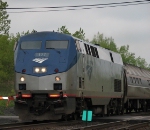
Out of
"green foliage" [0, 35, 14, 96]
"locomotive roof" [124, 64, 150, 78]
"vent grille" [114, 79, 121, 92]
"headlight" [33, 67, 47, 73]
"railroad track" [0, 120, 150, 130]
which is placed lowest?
"railroad track" [0, 120, 150, 130]

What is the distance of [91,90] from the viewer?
2311 cm

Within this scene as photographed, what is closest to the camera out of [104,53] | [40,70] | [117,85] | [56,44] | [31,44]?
[40,70]

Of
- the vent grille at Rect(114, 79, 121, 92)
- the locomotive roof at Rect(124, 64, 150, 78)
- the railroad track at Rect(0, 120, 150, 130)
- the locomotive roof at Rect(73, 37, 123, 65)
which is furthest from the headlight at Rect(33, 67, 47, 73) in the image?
the locomotive roof at Rect(124, 64, 150, 78)

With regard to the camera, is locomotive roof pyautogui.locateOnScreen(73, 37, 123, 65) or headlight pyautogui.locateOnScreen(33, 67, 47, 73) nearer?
headlight pyautogui.locateOnScreen(33, 67, 47, 73)

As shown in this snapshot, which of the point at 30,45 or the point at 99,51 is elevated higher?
the point at 99,51

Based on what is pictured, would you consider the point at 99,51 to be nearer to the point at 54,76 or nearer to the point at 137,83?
the point at 54,76

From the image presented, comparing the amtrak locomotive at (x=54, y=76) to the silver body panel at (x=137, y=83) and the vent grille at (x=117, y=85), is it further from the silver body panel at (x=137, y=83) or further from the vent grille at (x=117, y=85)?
the silver body panel at (x=137, y=83)

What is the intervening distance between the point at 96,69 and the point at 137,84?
Answer: 12.4m

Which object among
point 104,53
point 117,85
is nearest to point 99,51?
point 104,53

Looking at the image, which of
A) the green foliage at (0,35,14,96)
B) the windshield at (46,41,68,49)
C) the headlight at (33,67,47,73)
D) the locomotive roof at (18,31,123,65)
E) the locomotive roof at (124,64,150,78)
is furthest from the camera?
the green foliage at (0,35,14,96)

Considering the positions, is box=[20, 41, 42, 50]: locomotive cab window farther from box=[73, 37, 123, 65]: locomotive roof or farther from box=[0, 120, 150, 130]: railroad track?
box=[0, 120, 150, 130]: railroad track

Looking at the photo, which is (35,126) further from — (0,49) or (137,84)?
(0,49)

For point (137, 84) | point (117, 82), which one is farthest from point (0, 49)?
point (117, 82)

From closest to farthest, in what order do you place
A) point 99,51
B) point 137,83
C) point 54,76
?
point 54,76 < point 99,51 < point 137,83
